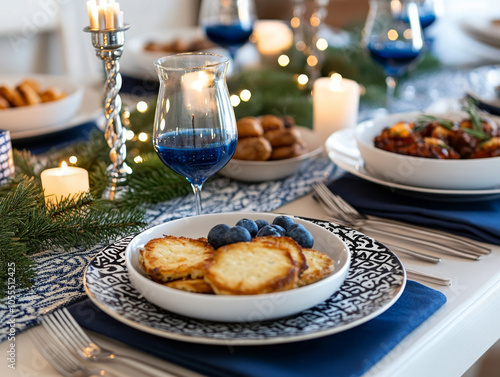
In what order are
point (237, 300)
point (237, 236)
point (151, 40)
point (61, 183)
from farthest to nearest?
1. point (151, 40)
2. point (61, 183)
3. point (237, 236)
4. point (237, 300)

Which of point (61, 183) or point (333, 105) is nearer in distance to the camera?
point (61, 183)

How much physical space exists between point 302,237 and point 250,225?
0.23ft

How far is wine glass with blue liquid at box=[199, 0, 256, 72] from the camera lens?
1717mm

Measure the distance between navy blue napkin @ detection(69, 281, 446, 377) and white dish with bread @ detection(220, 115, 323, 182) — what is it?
538 mm

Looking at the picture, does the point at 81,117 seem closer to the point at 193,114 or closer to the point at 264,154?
the point at 264,154

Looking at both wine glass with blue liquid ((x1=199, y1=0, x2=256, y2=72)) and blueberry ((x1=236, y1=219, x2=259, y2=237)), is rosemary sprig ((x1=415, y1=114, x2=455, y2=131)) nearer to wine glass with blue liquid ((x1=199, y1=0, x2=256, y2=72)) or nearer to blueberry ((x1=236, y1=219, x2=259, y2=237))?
blueberry ((x1=236, y1=219, x2=259, y2=237))

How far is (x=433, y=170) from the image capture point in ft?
3.28

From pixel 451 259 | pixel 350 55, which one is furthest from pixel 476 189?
pixel 350 55

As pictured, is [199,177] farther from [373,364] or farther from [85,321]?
[373,364]

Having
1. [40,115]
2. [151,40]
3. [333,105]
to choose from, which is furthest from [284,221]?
[151,40]

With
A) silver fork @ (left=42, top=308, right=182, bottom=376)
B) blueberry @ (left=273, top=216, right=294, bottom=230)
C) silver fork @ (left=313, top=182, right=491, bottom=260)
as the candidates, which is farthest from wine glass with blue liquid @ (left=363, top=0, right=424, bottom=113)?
silver fork @ (left=42, top=308, right=182, bottom=376)

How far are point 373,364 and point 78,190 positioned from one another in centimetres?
58

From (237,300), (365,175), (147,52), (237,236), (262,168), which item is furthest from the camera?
(147,52)

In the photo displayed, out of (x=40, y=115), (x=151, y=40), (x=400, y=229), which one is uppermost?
(x=151, y=40)
